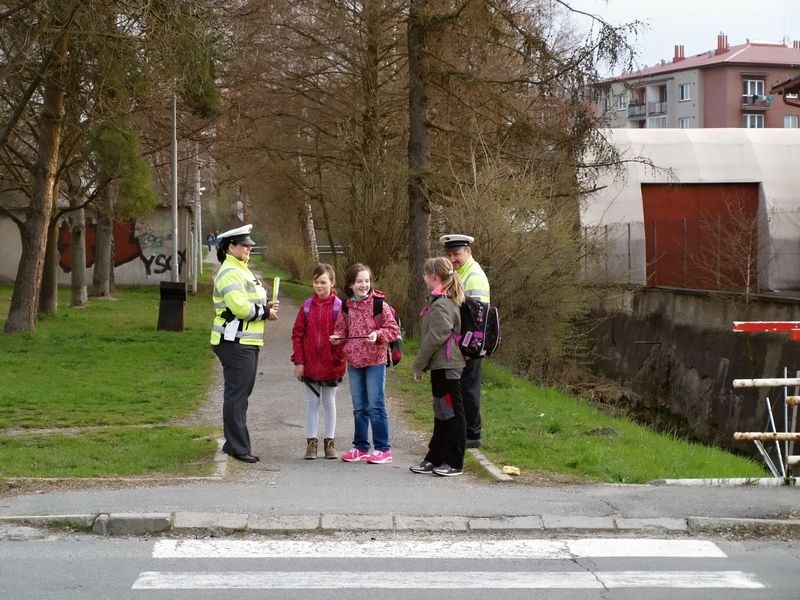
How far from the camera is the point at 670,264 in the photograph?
33.9 metres

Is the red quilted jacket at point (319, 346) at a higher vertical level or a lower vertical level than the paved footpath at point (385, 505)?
higher

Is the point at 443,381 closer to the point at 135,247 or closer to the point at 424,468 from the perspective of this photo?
the point at 424,468

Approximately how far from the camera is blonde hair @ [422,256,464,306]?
9.98 meters

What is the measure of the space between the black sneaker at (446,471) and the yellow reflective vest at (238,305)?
1.86 m

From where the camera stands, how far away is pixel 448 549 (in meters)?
7.25

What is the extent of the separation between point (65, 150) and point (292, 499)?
19392 mm

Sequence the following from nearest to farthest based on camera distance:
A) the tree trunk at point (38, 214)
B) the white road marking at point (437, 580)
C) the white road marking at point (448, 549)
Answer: the white road marking at point (437, 580), the white road marking at point (448, 549), the tree trunk at point (38, 214)

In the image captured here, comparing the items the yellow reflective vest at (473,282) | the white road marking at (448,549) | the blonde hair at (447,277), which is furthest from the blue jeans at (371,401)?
the white road marking at (448,549)

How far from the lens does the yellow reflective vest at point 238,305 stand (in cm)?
970

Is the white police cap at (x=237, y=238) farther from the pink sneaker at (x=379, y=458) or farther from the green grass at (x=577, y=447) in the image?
the green grass at (x=577, y=447)

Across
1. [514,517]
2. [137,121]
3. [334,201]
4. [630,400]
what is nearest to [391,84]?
[334,201]

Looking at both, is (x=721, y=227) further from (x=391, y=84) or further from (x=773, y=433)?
(x=773, y=433)

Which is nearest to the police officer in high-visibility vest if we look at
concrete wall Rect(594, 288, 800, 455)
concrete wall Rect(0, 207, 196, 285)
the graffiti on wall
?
concrete wall Rect(594, 288, 800, 455)

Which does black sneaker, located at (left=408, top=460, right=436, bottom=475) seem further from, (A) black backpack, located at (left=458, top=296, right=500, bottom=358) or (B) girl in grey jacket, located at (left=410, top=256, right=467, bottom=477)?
(A) black backpack, located at (left=458, top=296, right=500, bottom=358)
